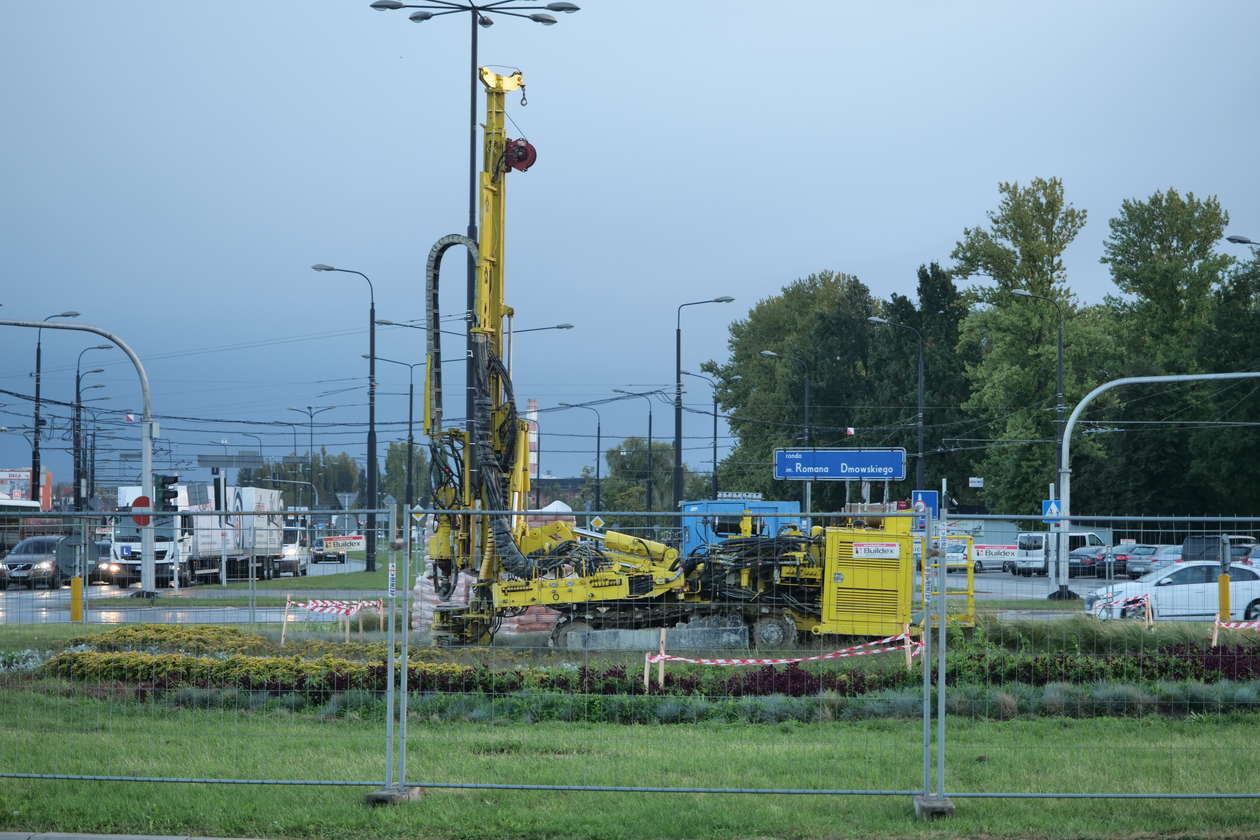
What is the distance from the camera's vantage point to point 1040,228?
64.8m

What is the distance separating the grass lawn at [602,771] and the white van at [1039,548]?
1506mm

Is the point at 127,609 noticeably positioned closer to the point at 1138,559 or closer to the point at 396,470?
the point at 1138,559

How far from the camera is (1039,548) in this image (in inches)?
384

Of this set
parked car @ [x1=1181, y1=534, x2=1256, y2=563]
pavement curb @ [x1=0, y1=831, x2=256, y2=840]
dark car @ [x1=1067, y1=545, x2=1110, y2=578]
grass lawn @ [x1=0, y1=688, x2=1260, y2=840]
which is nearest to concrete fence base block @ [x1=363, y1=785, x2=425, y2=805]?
Result: grass lawn @ [x1=0, y1=688, x2=1260, y2=840]

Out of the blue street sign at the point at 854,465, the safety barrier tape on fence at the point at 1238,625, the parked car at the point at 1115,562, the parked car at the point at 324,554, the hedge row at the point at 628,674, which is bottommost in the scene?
the hedge row at the point at 628,674

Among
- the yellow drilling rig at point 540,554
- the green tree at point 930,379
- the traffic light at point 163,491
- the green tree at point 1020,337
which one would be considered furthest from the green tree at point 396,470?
the yellow drilling rig at point 540,554

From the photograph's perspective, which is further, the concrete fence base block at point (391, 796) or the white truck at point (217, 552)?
the white truck at point (217, 552)

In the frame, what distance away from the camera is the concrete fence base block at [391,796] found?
8664 millimetres

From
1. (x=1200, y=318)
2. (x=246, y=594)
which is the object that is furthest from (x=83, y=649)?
(x=1200, y=318)

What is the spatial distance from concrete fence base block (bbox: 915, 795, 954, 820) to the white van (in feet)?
6.01

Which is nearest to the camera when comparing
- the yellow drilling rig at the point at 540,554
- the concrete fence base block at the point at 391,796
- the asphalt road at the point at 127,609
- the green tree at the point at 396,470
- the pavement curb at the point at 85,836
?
the pavement curb at the point at 85,836

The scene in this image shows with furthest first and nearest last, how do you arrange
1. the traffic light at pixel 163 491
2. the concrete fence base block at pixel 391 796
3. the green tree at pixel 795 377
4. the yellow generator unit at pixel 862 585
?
the green tree at pixel 795 377 < the traffic light at pixel 163 491 < the yellow generator unit at pixel 862 585 < the concrete fence base block at pixel 391 796

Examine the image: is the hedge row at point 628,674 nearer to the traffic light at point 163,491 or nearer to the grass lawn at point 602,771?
the grass lawn at point 602,771

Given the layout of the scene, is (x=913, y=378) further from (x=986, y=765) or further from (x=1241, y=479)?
(x=986, y=765)
